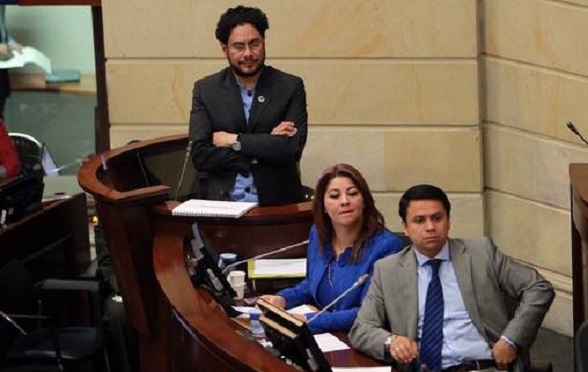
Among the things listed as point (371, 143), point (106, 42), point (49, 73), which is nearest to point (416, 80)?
point (371, 143)

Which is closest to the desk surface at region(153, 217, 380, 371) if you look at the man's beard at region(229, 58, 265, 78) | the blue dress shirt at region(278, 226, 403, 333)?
the blue dress shirt at region(278, 226, 403, 333)

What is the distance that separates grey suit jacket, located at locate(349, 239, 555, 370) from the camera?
6.06 m

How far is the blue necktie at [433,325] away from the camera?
6.07 m

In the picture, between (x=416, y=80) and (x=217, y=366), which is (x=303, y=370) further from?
(x=416, y=80)

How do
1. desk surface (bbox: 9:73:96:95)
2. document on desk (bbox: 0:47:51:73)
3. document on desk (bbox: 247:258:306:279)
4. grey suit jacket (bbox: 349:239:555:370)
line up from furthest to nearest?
desk surface (bbox: 9:73:96:95) < document on desk (bbox: 0:47:51:73) < document on desk (bbox: 247:258:306:279) < grey suit jacket (bbox: 349:239:555:370)

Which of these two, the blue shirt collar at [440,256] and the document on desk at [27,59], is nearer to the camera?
the blue shirt collar at [440,256]

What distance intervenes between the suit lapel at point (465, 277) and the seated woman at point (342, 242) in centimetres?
44

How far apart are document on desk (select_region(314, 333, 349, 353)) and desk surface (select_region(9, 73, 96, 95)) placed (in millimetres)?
5115

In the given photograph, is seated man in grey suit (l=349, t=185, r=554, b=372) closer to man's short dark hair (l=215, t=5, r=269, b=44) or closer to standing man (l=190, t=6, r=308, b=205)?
standing man (l=190, t=6, r=308, b=205)

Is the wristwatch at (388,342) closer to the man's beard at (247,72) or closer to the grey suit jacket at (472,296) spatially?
the grey suit jacket at (472,296)

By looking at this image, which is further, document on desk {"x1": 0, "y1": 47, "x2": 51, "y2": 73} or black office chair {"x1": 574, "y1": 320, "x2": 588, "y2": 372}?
document on desk {"x1": 0, "y1": 47, "x2": 51, "y2": 73}

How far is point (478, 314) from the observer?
6.12m

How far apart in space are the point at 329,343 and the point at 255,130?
5.83 ft

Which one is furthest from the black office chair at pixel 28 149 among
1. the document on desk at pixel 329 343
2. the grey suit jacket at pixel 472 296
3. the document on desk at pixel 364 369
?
the document on desk at pixel 364 369
